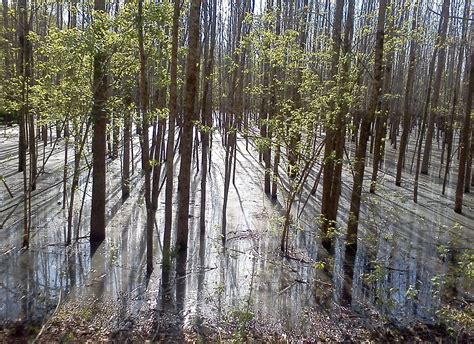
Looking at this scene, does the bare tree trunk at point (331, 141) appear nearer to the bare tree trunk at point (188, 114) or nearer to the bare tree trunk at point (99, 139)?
the bare tree trunk at point (188, 114)

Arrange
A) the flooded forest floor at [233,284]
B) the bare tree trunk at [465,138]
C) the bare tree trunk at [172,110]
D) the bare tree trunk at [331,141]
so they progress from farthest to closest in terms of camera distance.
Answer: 1. the bare tree trunk at [465,138]
2. the bare tree trunk at [331,141]
3. the bare tree trunk at [172,110]
4. the flooded forest floor at [233,284]

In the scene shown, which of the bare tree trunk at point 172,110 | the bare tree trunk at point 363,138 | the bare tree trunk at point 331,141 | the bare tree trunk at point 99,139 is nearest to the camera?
the bare tree trunk at point 172,110

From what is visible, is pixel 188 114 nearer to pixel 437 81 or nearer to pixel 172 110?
pixel 172 110

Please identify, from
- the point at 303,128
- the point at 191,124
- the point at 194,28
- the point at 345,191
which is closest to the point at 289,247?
the point at 303,128

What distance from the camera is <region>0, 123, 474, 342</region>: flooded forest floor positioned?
17.8 feet

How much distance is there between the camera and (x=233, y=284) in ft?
22.1

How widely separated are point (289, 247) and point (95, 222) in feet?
12.4

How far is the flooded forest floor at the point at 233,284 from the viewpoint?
213 inches

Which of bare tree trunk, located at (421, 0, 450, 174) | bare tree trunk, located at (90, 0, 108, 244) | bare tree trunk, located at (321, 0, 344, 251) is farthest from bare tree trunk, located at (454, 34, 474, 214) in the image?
bare tree trunk, located at (90, 0, 108, 244)

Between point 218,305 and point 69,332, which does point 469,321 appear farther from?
point 69,332

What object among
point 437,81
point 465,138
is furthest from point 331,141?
point 437,81

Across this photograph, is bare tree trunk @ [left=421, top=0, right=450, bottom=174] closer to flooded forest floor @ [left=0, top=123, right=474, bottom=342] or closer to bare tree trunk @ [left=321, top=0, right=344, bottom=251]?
bare tree trunk @ [left=321, top=0, right=344, bottom=251]

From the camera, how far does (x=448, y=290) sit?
6746 millimetres

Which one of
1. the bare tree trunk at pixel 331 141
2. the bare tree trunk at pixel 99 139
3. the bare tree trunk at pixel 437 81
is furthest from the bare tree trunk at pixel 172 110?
the bare tree trunk at pixel 437 81
